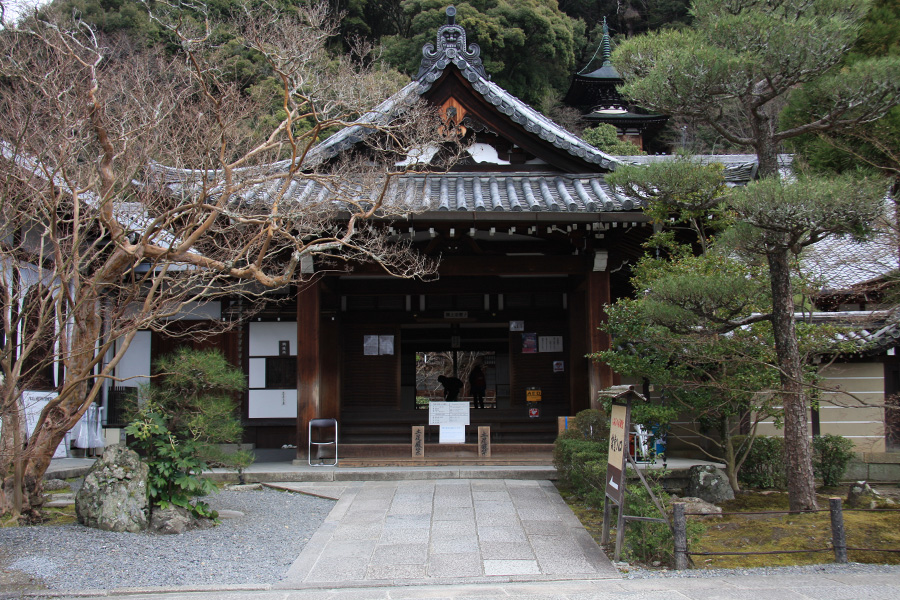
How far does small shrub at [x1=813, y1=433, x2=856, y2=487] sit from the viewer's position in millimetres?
9305

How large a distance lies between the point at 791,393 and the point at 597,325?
3739mm

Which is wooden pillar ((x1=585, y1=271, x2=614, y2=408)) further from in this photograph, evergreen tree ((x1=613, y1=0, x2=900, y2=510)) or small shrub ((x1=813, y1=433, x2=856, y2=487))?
evergreen tree ((x1=613, y1=0, x2=900, y2=510))

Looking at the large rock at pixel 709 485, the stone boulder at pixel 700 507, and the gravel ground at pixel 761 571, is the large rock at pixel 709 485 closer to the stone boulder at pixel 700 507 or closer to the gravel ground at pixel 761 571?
the stone boulder at pixel 700 507

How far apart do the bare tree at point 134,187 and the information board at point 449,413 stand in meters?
2.37

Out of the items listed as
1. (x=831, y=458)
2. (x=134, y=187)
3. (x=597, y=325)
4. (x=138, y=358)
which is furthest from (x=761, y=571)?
(x=138, y=358)

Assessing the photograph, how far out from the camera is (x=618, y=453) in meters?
6.20

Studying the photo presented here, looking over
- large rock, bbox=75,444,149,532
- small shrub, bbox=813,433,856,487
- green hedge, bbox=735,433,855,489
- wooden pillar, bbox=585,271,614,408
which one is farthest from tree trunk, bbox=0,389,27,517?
small shrub, bbox=813,433,856,487

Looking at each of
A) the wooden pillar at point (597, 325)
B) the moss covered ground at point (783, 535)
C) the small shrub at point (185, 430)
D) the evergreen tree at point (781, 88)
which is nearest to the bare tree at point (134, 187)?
the small shrub at point (185, 430)

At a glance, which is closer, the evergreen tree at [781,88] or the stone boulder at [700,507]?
the evergreen tree at [781,88]

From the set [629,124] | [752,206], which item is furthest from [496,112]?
[629,124]

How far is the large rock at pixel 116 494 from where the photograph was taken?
21.6 ft

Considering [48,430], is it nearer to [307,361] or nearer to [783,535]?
[307,361]

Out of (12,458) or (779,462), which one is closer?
(12,458)

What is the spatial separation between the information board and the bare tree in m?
2.37
